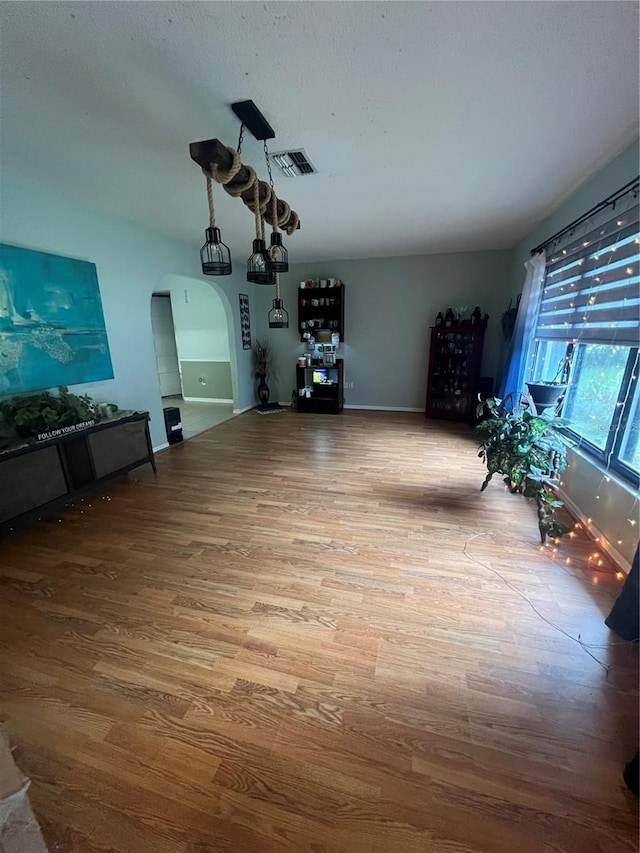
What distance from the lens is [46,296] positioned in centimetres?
257

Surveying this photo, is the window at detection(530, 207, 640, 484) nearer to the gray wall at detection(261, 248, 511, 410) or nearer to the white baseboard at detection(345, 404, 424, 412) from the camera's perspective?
the gray wall at detection(261, 248, 511, 410)

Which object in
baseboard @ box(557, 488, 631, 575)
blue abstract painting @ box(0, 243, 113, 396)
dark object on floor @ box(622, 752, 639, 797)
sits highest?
blue abstract painting @ box(0, 243, 113, 396)

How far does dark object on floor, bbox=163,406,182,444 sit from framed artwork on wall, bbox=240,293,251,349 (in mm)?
2017

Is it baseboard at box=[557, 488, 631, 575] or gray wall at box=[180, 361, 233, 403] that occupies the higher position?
gray wall at box=[180, 361, 233, 403]

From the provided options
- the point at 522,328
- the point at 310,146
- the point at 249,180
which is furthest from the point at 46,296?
the point at 522,328

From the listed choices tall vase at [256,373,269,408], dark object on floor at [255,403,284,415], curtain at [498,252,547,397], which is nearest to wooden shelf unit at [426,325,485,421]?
curtain at [498,252,547,397]

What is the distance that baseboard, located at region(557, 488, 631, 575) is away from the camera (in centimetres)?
185

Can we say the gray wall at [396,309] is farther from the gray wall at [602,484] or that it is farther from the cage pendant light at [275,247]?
the cage pendant light at [275,247]

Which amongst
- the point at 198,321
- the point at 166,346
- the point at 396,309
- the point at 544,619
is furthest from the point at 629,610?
the point at 166,346

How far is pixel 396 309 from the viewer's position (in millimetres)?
5234

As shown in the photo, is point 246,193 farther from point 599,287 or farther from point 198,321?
point 198,321

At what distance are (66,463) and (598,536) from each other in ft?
12.8

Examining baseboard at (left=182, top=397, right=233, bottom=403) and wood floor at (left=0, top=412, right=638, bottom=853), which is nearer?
wood floor at (left=0, top=412, right=638, bottom=853)

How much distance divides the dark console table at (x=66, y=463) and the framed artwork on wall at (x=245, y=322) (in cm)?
289
